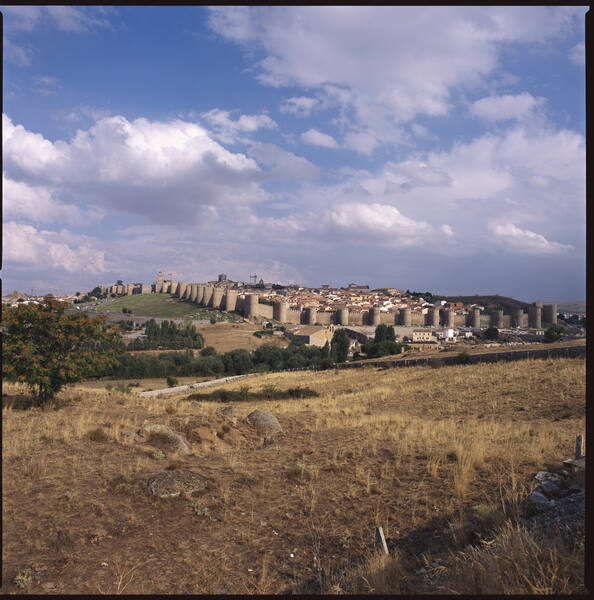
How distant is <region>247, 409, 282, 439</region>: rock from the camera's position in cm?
1088

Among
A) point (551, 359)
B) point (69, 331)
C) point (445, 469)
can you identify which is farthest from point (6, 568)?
point (551, 359)

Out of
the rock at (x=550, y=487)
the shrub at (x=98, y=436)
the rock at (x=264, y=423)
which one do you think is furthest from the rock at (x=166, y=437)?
the rock at (x=550, y=487)

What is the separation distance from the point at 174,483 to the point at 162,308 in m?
125

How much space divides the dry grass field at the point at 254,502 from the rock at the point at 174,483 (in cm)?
14

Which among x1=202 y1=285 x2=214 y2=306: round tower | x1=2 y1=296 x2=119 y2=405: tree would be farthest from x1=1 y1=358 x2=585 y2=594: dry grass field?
x1=202 y1=285 x2=214 y2=306: round tower

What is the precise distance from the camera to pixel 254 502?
6137 millimetres

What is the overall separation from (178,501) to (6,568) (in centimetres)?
221

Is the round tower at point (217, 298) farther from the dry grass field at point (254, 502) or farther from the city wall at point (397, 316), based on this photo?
the dry grass field at point (254, 502)

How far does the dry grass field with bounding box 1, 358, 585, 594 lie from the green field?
9286 centimetres

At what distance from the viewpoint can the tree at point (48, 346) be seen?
33.4 ft

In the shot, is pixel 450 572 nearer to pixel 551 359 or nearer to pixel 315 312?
pixel 551 359

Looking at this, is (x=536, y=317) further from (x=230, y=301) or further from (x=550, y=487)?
(x=550, y=487)

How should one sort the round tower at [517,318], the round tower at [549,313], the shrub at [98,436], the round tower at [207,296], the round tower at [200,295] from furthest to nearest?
the round tower at [200,295]
the round tower at [207,296]
the round tower at [549,313]
the round tower at [517,318]
the shrub at [98,436]

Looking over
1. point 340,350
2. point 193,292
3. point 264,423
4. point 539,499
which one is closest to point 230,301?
point 193,292
